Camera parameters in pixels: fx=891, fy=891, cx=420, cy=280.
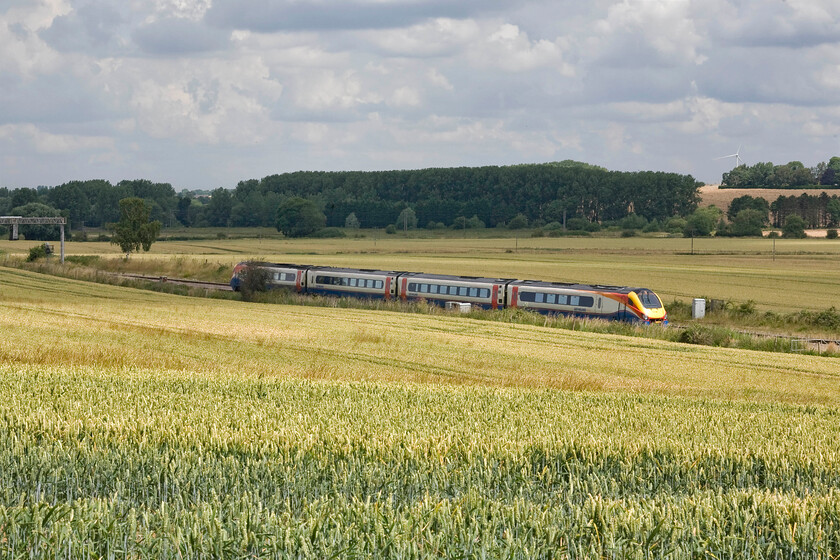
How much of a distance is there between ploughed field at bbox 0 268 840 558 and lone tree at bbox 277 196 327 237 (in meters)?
136

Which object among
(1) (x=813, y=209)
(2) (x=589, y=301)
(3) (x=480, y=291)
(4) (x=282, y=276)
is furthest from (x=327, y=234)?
(2) (x=589, y=301)

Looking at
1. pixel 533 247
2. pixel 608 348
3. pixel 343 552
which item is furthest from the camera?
pixel 533 247

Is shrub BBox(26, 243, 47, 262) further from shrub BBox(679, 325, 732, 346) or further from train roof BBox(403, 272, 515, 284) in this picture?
shrub BBox(679, 325, 732, 346)

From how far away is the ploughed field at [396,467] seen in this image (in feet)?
24.2

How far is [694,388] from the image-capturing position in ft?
82.8

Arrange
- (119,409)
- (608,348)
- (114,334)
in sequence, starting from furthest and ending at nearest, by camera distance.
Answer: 1. (608,348)
2. (114,334)
3. (119,409)

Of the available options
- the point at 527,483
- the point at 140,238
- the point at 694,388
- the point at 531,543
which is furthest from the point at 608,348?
the point at 140,238

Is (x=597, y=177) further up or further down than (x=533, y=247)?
further up

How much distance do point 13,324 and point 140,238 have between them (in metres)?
63.6

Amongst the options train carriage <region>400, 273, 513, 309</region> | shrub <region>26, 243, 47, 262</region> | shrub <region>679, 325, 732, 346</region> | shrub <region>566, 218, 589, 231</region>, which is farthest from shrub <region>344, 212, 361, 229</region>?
shrub <region>679, 325, 732, 346</region>

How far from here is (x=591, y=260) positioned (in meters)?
105

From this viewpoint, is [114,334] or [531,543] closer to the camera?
[531,543]

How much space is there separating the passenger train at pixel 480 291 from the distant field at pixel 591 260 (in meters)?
17.5

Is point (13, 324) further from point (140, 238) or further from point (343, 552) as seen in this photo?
point (140, 238)
